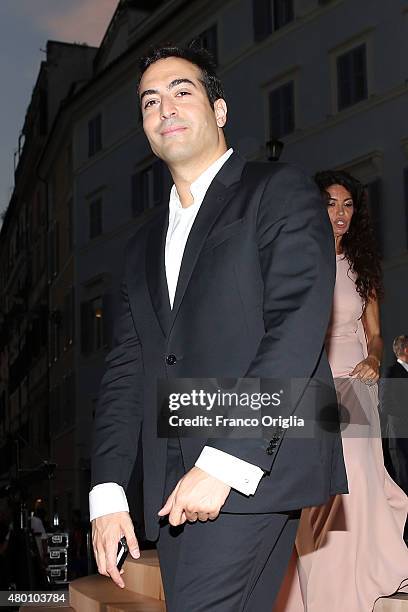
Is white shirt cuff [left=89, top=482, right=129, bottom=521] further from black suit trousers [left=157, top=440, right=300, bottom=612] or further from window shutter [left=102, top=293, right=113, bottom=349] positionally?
window shutter [left=102, top=293, right=113, bottom=349]

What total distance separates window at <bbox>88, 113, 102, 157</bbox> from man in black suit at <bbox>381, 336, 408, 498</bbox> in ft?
70.9

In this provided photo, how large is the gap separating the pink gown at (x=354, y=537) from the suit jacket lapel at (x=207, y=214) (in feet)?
6.10

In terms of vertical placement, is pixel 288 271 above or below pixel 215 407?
above

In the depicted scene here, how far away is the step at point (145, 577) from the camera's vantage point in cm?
528

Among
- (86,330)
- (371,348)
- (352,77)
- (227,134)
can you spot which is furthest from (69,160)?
(371,348)

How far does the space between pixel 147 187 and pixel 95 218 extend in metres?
3.16

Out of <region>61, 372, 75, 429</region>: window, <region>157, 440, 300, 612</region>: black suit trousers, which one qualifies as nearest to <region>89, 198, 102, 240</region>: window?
<region>61, 372, 75, 429</region>: window

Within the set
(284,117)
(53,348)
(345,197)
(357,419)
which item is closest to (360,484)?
(357,419)

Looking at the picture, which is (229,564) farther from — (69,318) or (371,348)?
(69,318)

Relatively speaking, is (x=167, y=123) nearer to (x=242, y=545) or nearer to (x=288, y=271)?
(x=288, y=271)

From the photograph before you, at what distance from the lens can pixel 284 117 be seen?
2044 cm

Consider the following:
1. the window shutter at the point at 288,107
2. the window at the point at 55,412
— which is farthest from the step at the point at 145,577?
the window at the point at 55,412

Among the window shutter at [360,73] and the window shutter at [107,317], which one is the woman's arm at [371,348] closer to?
the window shutter at [360,73]

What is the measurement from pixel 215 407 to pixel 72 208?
89.7 ft
